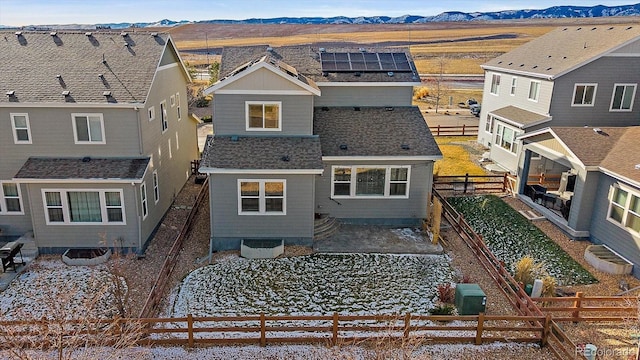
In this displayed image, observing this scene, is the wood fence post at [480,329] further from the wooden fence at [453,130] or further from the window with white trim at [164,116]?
the wooden fence at [453,130]

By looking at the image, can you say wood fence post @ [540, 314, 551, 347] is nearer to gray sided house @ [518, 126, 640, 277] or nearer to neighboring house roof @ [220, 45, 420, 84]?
gray sided house @ [518, 126, 640, 277]

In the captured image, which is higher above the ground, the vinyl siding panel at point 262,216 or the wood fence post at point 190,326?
the vinyl siding panel at point 262,216

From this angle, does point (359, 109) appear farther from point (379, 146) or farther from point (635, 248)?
point (635, 248)

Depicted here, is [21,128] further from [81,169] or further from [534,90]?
[534,90]

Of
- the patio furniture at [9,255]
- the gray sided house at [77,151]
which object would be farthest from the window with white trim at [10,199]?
the patio furniture at [9,255]

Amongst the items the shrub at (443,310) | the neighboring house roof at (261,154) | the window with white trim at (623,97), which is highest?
the window with white trim at (623,97)

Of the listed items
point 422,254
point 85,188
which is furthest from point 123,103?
point 422,254

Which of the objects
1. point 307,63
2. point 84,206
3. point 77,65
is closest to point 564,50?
point 307,63
